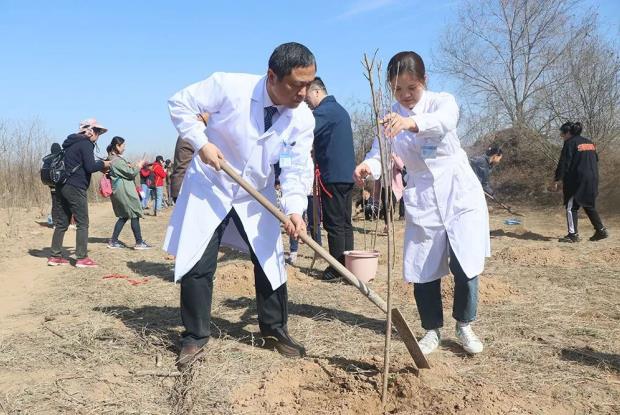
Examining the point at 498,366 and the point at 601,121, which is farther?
the point at 601,121

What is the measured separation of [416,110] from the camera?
10.6 ft

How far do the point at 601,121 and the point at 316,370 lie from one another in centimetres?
1457

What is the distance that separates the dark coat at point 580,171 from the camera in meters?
8.58

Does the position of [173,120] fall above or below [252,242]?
above

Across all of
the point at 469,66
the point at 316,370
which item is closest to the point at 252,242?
the point at 316,370

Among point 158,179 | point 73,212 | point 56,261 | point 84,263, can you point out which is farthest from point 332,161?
point 158,179

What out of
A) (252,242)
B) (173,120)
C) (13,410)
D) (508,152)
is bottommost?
(13,410)

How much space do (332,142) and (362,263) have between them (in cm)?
131

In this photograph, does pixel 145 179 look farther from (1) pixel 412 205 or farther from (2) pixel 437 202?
(2) pixel 437 202

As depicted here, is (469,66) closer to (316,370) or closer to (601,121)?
(601,121)

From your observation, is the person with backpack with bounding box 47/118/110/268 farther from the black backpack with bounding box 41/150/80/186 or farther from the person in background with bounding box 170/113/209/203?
the person in background with bounding box 170/113/209/203

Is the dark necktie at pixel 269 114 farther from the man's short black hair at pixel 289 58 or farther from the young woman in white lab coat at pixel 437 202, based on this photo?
the young woman in white lab coat at pixel 437 202

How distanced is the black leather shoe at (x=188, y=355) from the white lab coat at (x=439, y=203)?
1.30 m

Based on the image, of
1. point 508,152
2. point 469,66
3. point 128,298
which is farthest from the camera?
point 469,66
